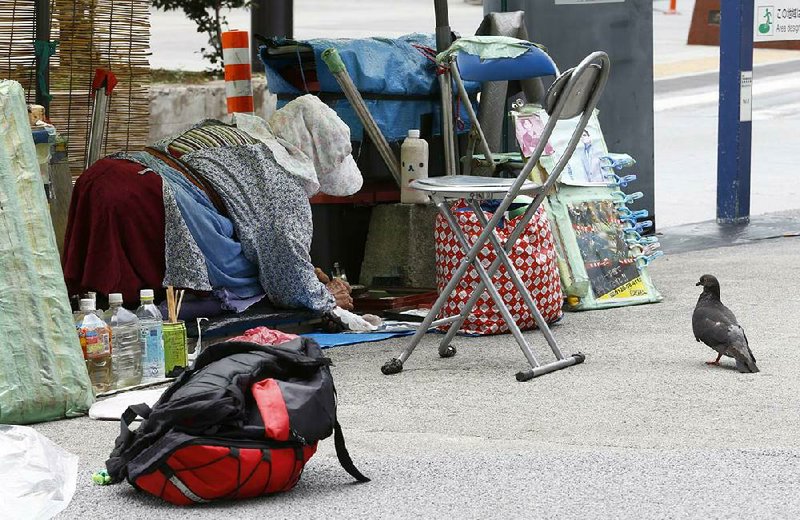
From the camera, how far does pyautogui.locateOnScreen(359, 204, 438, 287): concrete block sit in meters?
7.36

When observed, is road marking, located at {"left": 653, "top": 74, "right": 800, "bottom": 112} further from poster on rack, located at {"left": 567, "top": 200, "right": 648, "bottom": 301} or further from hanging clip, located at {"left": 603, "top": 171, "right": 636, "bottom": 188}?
poster on rack, located at {"left": 567, "top": 200, "right": 648, "bottom": 301}

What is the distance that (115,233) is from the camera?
6102mm

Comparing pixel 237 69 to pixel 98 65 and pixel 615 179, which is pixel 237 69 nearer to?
pixel 98 65

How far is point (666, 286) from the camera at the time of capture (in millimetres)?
7871

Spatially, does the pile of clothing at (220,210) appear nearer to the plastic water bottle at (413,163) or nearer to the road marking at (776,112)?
the plastic water bottle at (413,163)

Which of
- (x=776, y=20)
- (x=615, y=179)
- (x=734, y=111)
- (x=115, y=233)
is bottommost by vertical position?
(x=115, y=233)

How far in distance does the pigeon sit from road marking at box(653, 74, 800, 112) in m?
10.2

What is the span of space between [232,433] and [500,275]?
267cm

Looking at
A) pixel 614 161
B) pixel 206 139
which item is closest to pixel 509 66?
pixel 614 161

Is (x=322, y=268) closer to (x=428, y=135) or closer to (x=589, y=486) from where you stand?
(x=428, y=135)

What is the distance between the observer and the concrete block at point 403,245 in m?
7.36

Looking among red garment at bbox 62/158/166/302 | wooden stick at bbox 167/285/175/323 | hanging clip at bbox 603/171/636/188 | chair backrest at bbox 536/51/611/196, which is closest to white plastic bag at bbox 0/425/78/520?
wooden stick at bbox 167/285/175/323

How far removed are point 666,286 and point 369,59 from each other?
79.1 inches

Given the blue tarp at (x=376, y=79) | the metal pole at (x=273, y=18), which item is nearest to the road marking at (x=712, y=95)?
the metal pole at (x=273, y=18)
